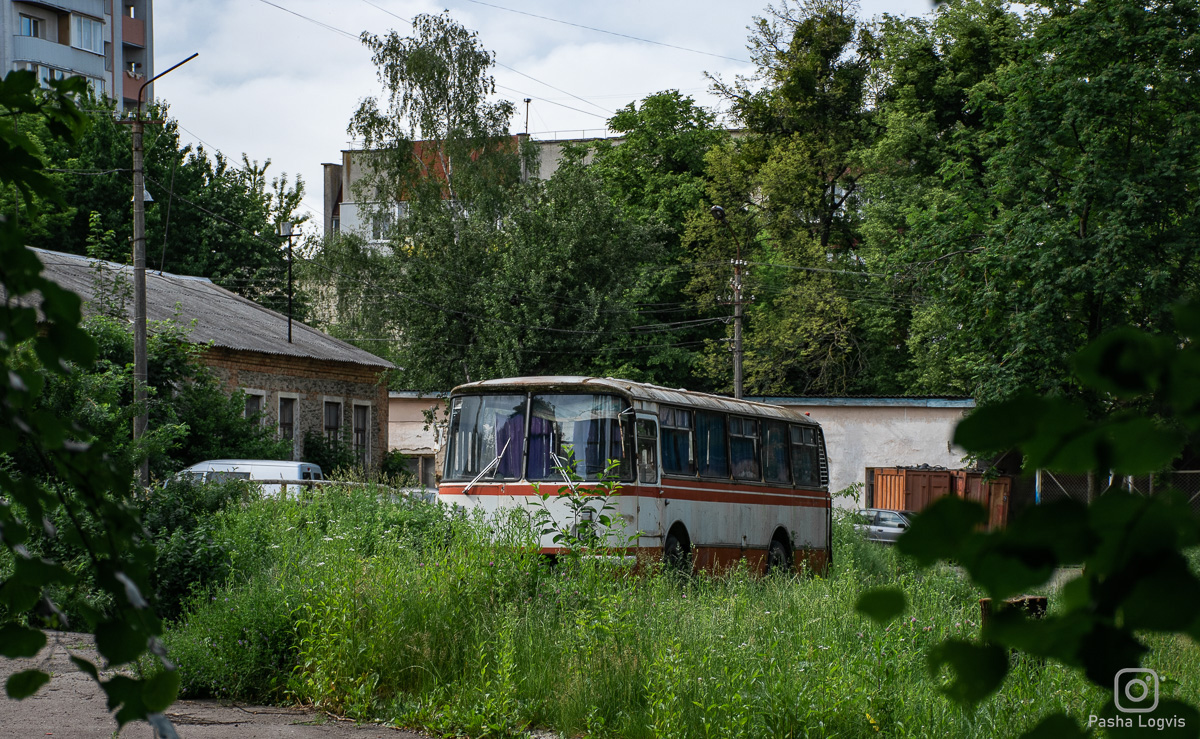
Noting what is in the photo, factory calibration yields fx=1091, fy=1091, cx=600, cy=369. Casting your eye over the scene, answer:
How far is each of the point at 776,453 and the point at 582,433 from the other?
5826mm

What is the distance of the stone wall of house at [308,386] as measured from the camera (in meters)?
31.4

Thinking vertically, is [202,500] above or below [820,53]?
below

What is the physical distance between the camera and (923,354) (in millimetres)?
40656

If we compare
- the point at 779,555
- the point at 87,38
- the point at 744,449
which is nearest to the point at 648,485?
the point at 744,449

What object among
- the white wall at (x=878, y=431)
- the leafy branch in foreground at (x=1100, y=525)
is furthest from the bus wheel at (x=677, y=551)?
the white wall at (x=878, y=431)

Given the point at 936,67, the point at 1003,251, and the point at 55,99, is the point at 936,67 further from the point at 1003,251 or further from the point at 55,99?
the point at 55,99

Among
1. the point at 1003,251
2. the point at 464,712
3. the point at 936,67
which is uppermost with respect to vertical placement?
the point at 936,67

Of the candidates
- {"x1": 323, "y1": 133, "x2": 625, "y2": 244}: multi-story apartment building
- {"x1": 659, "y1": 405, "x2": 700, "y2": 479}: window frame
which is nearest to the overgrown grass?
{"x1": 659, "y1": 405, "x2": 700, "y2": 479}: window frame

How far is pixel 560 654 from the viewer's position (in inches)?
305

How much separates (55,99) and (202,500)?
1042 cm

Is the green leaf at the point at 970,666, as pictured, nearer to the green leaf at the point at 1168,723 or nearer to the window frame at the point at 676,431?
the green leaf at the point at 1168,723

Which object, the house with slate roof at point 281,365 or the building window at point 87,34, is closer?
the house with slate roof at point 281,365

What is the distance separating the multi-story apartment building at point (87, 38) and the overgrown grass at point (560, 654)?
2072 inches

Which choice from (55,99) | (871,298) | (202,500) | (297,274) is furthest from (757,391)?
(55,99)
